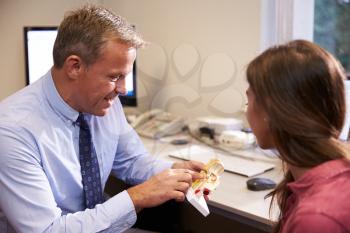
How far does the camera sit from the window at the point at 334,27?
7.04ft

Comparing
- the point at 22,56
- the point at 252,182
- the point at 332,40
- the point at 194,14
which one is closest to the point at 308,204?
the point at 252,182

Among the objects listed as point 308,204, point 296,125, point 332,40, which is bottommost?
point 308,204

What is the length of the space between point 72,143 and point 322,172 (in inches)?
33.2

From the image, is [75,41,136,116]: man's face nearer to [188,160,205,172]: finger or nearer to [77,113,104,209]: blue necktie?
[77,113,104,209]: blue necktie

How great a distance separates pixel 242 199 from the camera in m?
1.48

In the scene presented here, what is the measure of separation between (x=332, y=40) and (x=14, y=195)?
5.59 ft

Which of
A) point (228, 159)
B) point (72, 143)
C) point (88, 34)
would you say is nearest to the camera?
point (88, 34)

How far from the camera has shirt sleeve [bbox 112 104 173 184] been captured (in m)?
1.67

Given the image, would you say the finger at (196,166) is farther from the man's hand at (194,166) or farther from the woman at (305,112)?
the woman at (305,112)

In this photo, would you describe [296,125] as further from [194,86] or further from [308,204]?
[194,86]

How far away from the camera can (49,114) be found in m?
1.39

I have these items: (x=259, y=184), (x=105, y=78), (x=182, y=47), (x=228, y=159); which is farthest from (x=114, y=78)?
(x=182, y=47)

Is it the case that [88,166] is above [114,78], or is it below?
below

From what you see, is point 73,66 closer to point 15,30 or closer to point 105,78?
point 105,78
